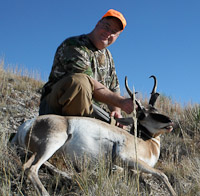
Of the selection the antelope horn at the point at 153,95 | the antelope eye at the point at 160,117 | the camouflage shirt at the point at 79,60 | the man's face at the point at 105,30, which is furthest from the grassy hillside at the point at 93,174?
the man's face at the point at 105,30

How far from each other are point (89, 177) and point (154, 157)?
1.25 meters

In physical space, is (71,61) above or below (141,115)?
above

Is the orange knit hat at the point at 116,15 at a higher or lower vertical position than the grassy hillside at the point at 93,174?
higher

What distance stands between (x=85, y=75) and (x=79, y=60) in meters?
0.33

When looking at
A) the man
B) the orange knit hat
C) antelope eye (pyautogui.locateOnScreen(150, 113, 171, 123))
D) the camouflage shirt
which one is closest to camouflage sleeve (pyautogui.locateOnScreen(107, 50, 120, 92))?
the man

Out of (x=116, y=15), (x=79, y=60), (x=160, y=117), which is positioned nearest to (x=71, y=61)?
(x=79, y=60)

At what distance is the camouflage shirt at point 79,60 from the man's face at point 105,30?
6.1 inches

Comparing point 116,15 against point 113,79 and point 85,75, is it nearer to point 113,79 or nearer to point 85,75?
point 113,79

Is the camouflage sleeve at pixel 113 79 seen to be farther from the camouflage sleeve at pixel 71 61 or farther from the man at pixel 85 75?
the camouflage sleeve at pixel 71 61

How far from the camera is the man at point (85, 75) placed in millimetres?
3814

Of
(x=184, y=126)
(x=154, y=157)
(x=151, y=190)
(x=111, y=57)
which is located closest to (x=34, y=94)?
(x=111, y=57)

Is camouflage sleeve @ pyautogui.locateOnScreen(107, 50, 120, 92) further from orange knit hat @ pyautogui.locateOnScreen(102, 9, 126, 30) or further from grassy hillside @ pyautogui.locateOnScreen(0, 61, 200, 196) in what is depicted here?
grassy hillside @ pyautogui.locateOnScreen(0, 61, 200, 196)

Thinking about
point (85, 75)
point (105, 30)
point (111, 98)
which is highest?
point (105, 30)

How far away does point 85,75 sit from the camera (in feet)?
13.0
